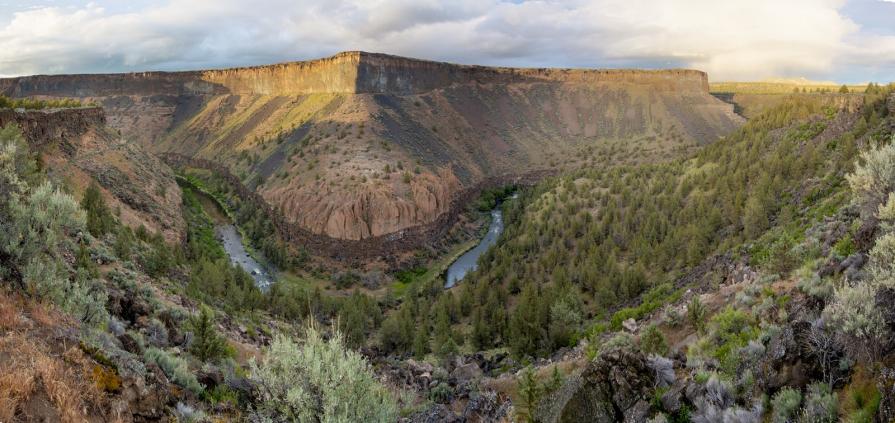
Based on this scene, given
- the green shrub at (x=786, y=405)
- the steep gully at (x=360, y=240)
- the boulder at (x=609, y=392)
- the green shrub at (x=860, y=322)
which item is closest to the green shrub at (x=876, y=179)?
the green shrub at (x=860, y=322)

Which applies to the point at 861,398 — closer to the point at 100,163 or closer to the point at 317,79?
the point at 100,163

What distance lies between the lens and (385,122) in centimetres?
7394

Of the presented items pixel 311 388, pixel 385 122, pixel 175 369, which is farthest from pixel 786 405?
pixel 385 122

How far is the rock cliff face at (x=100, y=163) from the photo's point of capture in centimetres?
3544

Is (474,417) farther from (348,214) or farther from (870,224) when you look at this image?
(348,214)

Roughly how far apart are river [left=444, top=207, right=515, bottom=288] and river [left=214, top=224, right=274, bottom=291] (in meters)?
17.0

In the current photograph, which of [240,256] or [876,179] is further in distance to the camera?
[240,256]

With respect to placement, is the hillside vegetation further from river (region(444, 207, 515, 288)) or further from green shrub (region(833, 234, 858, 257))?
river (region(444, 207, 515, 288))

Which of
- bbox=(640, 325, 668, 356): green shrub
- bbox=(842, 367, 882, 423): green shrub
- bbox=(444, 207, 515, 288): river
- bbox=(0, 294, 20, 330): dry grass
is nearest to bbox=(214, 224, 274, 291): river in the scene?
bbox=(444, 207, 515, 288): river

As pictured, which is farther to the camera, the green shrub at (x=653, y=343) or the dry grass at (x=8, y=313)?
the green shrub at (x=653, y=343)

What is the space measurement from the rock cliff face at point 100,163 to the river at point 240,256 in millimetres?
6492

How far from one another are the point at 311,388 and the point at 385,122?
67089 millimetres

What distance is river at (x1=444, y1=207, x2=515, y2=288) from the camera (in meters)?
50.7

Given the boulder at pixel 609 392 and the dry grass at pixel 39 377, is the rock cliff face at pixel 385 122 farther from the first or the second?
the dry grass at pixel 39 377
